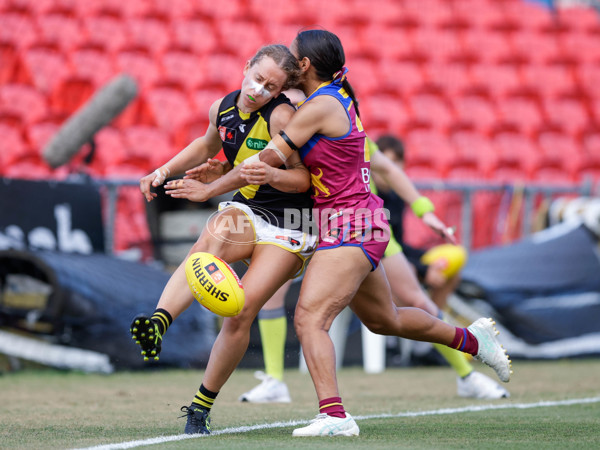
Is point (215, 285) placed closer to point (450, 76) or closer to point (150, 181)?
point (150, 181)

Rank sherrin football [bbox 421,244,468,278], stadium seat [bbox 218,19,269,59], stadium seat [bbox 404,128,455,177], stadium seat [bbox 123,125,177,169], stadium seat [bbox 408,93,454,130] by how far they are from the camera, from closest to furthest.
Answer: sherrin football [bbox 421,244,468,278], stadium seat [bbox 123,125,177,169], stadium seat [bbox 404,128,455,177], stadium seat [bbox 218,19,269,59], stadium seat [bbox 408,93,454,130]

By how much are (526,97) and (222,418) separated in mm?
9530

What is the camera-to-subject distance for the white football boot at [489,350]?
4.70m

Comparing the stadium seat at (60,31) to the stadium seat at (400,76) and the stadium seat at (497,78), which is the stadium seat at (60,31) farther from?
the stadium seat at (497,78)

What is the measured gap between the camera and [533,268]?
880cm

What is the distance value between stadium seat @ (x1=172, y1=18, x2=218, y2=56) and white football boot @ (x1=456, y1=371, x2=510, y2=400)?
24.0 feet

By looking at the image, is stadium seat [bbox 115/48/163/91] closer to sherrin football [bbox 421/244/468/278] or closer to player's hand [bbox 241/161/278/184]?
sherrin football [bbox 421/244/468/278]

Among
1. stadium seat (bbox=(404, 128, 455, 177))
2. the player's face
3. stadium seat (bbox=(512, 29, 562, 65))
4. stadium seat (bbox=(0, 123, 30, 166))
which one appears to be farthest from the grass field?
stadium seat (bbox=(512, 29, 562, 65))

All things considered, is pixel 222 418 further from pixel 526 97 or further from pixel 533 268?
pixel 526 97

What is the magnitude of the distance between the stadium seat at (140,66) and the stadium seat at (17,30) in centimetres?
114

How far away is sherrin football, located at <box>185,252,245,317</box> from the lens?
3.87 meters

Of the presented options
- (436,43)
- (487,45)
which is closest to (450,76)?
(436,43)

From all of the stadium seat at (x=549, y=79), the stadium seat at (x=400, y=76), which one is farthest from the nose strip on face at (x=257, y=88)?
the stadium seat at (x=549, y=79)

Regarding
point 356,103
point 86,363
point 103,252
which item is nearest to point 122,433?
point 356,103
